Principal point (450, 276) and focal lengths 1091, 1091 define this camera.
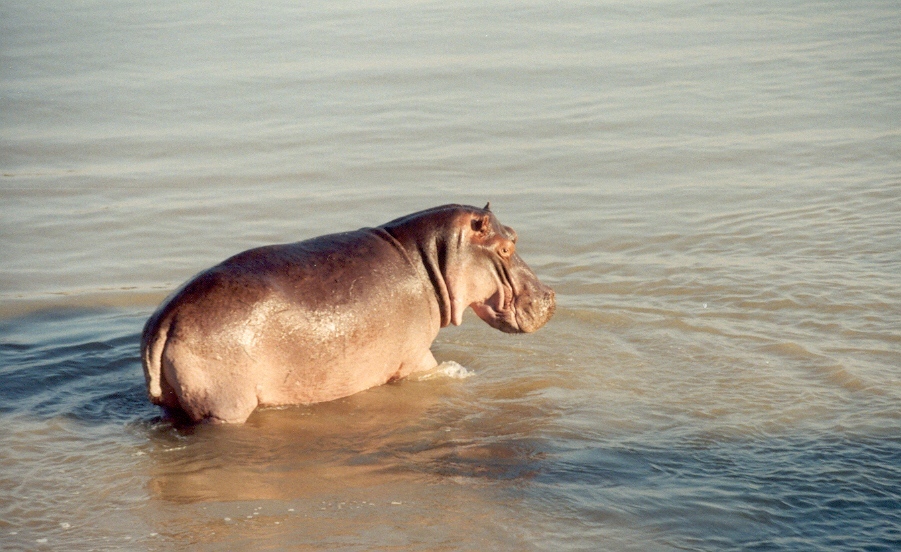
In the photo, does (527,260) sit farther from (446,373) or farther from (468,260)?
(468,260)

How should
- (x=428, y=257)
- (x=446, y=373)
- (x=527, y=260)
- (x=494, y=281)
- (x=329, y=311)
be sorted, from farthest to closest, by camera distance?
(x=527, y=260)
(x=446, y=373)
(x=494, y=281)
(x=428, y=257)
(x=329, y=311)

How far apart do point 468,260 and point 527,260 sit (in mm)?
2600

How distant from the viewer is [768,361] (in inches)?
256

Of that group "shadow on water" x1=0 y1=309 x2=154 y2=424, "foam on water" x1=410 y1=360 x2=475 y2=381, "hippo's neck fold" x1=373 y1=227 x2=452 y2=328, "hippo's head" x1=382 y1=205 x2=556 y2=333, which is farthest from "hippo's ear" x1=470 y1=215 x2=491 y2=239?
"shadow on water" x1=0 y1=309 x2=154 y2=424

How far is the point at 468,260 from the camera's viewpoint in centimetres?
598

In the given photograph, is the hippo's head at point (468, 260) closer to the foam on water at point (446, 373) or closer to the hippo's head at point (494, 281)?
the hippo's head at point (494, 281)

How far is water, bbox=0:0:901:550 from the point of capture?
4730mm

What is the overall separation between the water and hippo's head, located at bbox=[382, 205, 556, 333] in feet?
1.66

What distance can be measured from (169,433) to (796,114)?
9070mm

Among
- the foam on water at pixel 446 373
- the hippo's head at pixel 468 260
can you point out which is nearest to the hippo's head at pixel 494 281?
the hippo's head at pixel 468 260

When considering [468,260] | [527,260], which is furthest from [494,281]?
[527,260]

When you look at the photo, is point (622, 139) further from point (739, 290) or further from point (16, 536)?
point (16, 536)

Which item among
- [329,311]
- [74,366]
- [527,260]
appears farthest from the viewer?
[527,260]

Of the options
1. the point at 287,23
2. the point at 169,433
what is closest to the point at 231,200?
the point at 169,433
